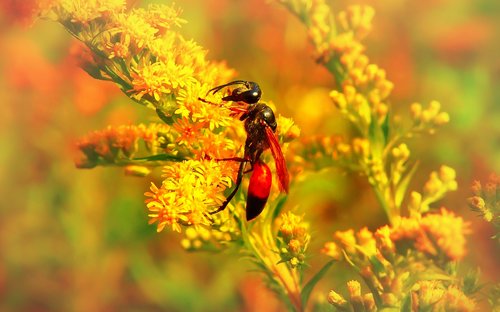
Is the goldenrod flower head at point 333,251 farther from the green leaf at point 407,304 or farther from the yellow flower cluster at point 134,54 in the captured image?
Result: the yellow flower cluster at point 134,54

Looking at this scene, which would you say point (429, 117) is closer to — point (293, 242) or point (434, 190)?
point (434, 190)

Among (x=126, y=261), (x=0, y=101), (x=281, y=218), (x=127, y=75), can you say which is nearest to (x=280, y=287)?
(x=281, y=218)

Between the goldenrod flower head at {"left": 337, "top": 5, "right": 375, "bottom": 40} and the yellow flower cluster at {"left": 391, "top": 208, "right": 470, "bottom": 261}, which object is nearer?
the yellow flower cluster at {"left": 391, "top": 208, "right": 470, "bottom": 261}

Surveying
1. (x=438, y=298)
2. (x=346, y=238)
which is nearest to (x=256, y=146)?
(x=346, y=238)

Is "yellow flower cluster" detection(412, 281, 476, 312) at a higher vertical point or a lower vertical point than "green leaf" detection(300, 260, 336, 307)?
lower

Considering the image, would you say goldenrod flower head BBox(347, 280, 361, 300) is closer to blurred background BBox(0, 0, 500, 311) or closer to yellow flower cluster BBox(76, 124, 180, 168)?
blurred background BBox(0, 0, 500, 311)

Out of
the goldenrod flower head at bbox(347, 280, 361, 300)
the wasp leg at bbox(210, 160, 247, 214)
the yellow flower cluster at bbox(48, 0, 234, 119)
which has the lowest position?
the goldenrod flower head at bbox(347, 280, 361, 300)

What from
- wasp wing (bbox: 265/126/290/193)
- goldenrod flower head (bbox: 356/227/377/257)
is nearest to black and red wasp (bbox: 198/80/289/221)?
wasp wing (bbox: 265/126/290/193)
